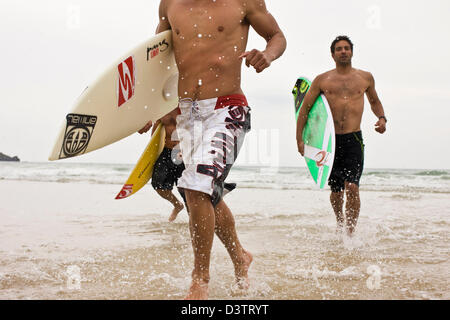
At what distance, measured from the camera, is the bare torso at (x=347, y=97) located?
452 cm

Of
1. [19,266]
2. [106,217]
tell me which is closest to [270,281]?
[19,266]

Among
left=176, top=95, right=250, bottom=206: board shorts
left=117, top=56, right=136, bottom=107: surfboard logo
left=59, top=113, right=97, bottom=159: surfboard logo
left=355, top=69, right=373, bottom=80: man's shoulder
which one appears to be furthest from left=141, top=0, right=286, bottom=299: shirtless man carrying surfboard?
left=355, top=69, right=373, bottom=80: man's shoulder

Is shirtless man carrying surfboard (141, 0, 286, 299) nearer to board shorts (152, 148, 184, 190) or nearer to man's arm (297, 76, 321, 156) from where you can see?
board shorts (152, 148, 184, 190)

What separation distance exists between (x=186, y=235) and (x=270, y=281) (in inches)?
76.8

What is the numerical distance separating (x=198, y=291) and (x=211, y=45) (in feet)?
4.37

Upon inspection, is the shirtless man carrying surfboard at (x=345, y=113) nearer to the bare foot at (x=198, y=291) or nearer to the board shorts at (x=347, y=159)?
the board shorts at (x=347, y=159)

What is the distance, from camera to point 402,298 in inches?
97.7

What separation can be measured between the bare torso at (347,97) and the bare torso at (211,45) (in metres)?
2.20

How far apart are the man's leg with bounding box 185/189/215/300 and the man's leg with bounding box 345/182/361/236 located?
2.36 metres

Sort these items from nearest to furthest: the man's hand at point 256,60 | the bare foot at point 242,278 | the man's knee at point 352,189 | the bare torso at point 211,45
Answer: the man's hand at point 256,60
the bare torso at point 211,45
the bare foot at point 242,278
the man's knee at point 352,189

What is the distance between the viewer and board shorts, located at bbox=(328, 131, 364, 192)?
444 cm

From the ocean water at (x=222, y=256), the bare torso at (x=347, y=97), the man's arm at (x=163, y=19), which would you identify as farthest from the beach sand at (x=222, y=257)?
the man's arm at (x=163, y=19)

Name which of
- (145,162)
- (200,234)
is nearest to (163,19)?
(145,162)

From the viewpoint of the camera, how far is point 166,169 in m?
4.47
